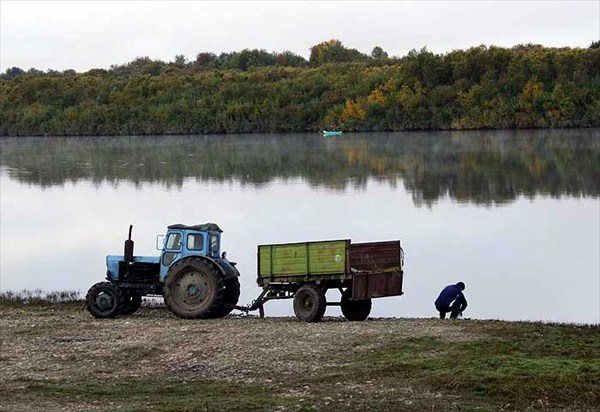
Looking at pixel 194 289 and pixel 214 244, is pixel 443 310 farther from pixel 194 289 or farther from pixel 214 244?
pixel 194 289

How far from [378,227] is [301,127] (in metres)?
82.7

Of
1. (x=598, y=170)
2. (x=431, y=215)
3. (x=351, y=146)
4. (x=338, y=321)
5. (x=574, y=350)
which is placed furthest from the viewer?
(x=351, y=146)

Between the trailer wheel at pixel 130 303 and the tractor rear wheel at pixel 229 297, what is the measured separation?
6.22ft

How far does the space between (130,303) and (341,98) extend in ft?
317

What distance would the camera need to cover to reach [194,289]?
20.1m

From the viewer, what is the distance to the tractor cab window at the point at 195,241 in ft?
66.3

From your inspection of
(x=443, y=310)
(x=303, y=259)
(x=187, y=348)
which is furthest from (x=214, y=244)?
(x=443, y=310)

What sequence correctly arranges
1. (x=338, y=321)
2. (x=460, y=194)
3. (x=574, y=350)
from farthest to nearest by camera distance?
(x=460, y=194), (x=338, y=321), (x=574, y=350)

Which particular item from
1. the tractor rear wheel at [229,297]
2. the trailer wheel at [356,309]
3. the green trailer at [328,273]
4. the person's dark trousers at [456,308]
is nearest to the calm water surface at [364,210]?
the person's dark trousers at [456,308]

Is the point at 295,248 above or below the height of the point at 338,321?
above

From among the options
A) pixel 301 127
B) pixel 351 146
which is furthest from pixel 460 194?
pixel 301 127

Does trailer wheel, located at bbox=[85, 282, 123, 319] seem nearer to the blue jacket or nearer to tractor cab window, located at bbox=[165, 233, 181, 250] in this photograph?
tractor cab window, located at bbox=[165, 233, 181, 250]

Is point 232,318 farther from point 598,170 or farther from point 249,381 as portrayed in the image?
point 598,170

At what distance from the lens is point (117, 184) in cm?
5938
